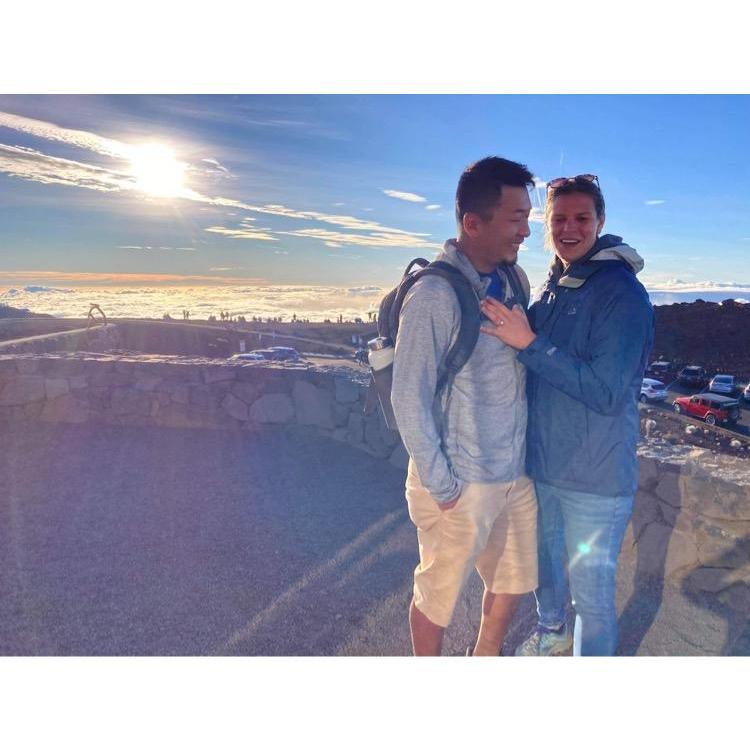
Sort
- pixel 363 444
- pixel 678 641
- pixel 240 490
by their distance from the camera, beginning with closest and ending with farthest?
pixel 678 641, pixel 240 490, pixel 363 444

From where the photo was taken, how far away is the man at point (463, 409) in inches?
70.2

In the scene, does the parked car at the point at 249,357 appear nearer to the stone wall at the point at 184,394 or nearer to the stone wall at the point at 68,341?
the stone wall at the point at 184,394

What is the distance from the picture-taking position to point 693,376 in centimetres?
638

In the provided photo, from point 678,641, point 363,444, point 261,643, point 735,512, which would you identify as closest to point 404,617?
point 261,643

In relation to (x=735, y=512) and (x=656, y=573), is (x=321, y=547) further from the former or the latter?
(x=735, y=512)

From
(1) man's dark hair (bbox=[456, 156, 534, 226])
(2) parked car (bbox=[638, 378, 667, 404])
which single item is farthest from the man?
(2) parked car (bbox=[638, 378, 667, 404])

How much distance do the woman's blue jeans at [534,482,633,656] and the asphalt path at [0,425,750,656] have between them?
0.57 metres

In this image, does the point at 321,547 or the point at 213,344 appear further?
the point at 213,344

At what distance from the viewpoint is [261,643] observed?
259 cm

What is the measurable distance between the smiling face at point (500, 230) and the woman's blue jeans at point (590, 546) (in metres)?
0.87

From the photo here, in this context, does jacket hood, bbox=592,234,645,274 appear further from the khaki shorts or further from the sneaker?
the sneaker

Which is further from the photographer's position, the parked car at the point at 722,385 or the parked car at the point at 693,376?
the parked car at the point at 693,376

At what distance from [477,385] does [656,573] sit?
1856 millimetres

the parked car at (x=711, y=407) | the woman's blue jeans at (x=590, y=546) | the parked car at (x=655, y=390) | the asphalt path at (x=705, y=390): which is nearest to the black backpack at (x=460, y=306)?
the woman's blue jeans at (x=590, y=546)
